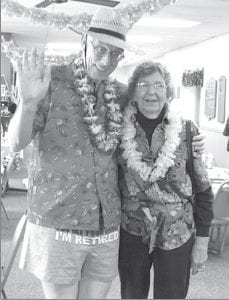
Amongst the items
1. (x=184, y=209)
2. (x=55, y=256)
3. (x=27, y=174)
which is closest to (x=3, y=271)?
(x=55, y=256)

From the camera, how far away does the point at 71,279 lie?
103cm

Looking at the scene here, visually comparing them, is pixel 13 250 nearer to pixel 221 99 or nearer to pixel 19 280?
pixel 19 280

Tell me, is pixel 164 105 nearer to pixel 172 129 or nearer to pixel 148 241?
pixel 172 129

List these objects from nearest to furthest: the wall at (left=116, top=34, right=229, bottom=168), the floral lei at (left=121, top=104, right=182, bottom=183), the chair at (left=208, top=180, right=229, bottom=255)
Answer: the floral lei at (left=121, top=104, right=182, bottom=183)
the wall at (left=116, top=34, right=229, bottom=168)
the chair at (left=208, top=180, right=229, bottom=255)

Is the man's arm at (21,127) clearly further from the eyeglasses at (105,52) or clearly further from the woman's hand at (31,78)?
the eyeglasses at (105,52)

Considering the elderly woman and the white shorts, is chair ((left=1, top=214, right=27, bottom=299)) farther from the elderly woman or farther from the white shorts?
the elderly woman

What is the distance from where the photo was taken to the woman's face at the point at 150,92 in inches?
43.4

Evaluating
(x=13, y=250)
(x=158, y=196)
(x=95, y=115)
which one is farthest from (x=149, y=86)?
(x=13, y=250)

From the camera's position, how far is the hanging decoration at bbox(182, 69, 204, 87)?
4.13ft

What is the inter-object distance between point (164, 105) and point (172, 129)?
7 centimetres

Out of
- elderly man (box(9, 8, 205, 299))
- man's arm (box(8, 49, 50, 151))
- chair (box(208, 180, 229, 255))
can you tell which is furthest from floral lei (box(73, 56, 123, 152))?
chair (box(208, 180, 229, 255))

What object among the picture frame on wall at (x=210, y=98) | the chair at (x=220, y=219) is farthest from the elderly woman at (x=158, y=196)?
the chair at (x=220, y=219)

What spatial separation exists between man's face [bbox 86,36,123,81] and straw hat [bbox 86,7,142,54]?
1 cm

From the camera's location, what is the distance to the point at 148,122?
1149 mm
